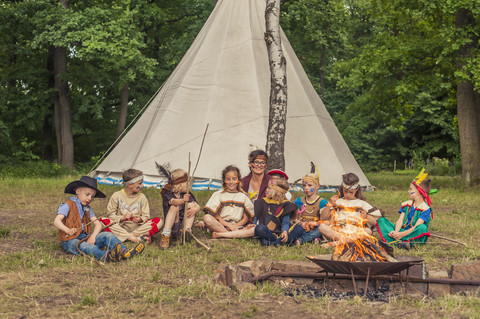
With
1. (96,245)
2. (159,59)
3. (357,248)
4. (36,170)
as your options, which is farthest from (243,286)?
(159,59)

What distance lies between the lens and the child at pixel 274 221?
6215mm

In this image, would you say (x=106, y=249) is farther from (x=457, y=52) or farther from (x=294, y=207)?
(x=457, y=52)

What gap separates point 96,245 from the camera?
5590 millimetres

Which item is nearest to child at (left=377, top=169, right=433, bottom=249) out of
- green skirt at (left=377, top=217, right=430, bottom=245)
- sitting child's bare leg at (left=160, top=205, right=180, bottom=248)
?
green skirt at (left=377, top=217, right=430, bottom=245)

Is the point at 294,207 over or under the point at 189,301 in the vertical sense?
over

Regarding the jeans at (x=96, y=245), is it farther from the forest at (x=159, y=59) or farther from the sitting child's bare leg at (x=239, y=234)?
the forest at (x=159, y=59)

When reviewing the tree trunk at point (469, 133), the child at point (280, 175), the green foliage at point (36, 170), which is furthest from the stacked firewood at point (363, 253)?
the green foliage at point (36, 170)

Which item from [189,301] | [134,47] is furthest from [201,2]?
[189,301]

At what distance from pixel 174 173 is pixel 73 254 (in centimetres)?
149

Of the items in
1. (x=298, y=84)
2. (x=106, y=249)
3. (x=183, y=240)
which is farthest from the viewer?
(x=298, y=84)

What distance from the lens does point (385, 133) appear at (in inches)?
1209

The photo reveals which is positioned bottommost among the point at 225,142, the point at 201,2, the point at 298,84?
the point at 225,142

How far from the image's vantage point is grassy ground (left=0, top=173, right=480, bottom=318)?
3.71m

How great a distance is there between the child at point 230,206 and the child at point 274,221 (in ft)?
0.65
